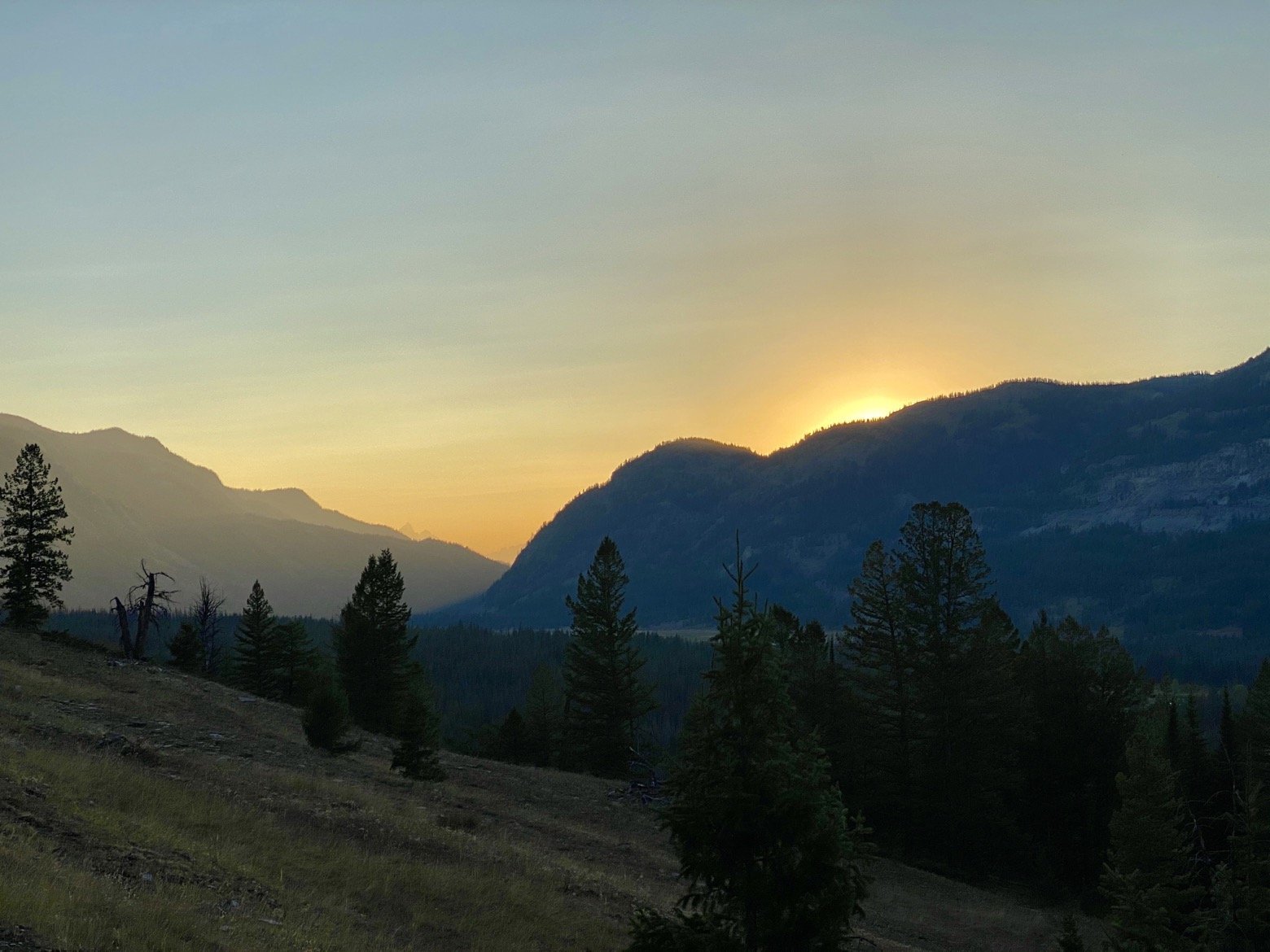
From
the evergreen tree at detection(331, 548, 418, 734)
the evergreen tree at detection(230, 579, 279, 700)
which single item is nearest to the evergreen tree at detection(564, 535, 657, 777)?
the evergreen tree at detection(331, 548, 418, 734)

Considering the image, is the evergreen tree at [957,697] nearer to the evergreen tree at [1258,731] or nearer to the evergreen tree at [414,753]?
the evergreen tree at [1258,731]

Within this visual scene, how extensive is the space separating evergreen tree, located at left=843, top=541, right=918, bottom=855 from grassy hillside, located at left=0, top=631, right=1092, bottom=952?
5311 millimetres

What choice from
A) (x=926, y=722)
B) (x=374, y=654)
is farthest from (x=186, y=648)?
(x=926, y=722)

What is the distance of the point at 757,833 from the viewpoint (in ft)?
46.8

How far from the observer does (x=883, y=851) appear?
51.7m

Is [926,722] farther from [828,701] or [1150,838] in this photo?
[1150,838]

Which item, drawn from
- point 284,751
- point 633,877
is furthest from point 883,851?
point 284,751

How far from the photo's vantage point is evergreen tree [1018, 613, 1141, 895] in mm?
54594

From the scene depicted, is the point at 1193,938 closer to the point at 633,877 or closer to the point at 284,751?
the point at 633,877

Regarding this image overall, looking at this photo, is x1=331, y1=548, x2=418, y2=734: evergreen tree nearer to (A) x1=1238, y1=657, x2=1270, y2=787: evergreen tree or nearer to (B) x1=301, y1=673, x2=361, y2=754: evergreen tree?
(B) x1=301, y1=673, x2=361, y2=754: evergreen tree

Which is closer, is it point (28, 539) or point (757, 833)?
point (757, 833)

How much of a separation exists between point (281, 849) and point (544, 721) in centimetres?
6529

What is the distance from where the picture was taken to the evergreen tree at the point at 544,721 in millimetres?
82438

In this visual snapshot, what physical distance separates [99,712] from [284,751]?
6.93 metres
